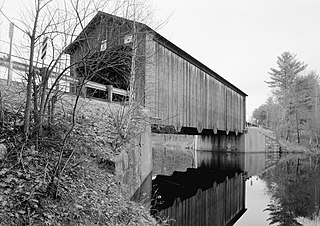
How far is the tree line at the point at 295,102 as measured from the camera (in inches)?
1402

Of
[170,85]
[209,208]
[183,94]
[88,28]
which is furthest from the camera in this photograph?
[183,94]

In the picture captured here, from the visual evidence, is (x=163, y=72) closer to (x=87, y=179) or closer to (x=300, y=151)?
(x=87, y=179)

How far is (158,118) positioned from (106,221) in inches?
381

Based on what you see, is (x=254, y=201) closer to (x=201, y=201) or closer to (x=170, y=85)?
(x=201, y=201)

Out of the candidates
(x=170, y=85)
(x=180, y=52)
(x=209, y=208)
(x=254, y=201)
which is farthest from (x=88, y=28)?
(x=180, y=52)

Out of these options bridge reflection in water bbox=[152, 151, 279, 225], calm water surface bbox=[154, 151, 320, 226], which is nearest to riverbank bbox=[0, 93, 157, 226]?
bridge reflection in water bbox=[152, 151, 279, 225]

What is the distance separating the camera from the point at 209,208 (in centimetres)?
931

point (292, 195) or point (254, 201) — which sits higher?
point (292, 195)

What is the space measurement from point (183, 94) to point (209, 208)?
8.14m

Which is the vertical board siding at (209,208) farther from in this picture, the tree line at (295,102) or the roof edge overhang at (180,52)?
the tree line at (295,102)

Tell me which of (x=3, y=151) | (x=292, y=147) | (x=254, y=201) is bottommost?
Result: (x=254, y=201)

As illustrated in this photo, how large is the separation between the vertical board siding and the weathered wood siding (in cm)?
392

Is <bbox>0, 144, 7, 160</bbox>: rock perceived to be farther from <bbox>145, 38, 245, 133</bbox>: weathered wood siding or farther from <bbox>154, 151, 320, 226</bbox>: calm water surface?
<bbox>145, 38, 245, 133</bbox>: weathered wood siding

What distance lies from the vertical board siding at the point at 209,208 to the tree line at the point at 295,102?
26.4 m
